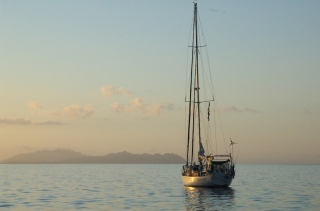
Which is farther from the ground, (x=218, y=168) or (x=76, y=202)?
(x=218, y=168)

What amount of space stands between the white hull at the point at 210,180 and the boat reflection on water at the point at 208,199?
30.7 inches

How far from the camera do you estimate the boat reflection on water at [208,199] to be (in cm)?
5778

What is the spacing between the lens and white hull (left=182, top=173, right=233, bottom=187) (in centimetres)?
7758

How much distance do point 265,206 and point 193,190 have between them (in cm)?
2034

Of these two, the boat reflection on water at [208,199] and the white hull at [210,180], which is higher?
the white hull at [210,180]

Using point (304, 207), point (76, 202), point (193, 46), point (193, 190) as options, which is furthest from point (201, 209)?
point (193, 46)

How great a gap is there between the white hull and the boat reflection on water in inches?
30.7

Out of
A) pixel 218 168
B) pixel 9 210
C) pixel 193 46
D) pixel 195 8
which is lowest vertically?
pixel 9 210

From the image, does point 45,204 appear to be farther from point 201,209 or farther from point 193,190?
point 193,190

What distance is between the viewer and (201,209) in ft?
181

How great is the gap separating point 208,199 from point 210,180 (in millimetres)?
11785

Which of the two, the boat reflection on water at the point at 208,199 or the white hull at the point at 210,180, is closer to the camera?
the boat reflection on water at the point at 208,199

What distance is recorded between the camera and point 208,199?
2594 inches

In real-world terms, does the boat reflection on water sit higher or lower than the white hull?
lower
